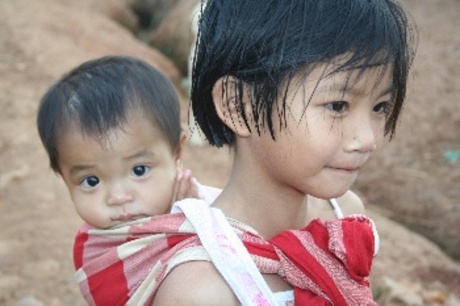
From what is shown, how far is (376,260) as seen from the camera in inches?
162

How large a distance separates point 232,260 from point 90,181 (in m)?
0.75

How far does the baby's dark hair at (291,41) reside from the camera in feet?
5.34

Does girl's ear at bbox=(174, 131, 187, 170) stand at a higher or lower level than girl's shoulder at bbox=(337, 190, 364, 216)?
higher

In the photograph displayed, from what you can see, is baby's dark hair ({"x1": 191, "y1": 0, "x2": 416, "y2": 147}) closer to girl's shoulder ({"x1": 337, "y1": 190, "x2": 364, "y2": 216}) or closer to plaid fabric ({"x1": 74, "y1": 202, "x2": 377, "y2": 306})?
plaid fabric ({"x1": 74, "y1": 202, "x2": 377, "y2": 306})

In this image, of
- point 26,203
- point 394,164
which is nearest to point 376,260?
point 394,164

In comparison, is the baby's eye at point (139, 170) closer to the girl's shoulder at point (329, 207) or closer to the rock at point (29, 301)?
the girl's shoulder at point (329, 207)

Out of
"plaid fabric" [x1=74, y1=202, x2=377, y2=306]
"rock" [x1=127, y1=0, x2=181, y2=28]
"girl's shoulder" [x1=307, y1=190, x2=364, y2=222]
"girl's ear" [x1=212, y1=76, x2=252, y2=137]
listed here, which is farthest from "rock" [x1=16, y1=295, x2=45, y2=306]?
"rock" [x1=127, y1=0, x2=181, y2=28]

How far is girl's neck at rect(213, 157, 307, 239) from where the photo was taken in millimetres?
1837

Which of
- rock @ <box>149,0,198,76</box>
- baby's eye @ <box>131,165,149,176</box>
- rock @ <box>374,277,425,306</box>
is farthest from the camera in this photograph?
rock @ <box>149,0,198,76</box>

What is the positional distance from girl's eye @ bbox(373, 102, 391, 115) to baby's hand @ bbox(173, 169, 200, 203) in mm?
732

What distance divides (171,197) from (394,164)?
10.8 ft

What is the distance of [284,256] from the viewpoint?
1.72 metres

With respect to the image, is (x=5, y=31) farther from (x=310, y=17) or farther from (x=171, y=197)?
(x=310, y=17)

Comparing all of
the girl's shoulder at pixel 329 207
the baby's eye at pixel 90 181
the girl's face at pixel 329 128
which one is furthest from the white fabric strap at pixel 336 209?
the baby's eye at pixel 90 181
